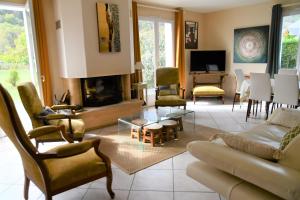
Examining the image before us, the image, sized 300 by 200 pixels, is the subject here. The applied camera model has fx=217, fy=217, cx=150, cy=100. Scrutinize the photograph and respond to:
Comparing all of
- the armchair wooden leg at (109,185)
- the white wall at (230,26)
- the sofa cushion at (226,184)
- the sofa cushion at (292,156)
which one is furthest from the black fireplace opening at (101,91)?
the white wall at (230,26)

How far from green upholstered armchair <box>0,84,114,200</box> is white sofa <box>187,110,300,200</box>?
0.79 meters

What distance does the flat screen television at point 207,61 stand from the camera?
20.5 feet

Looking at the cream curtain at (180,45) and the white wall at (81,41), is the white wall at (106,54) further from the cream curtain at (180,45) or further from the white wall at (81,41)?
the cream curtain at (180,45)

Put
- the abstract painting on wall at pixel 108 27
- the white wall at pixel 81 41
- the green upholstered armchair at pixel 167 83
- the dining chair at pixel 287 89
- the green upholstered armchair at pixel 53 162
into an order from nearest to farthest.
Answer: the green upholstered armchair at pixel 53 162 → the dining chair at pixel 287 89 → the white wall at pixel 81 41 → the abstract painting on wall at pixel 108 27 → the green upholstered armchair at pixel 167 83

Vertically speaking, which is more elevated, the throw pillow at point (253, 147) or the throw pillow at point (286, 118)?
the throw pillow at point (253, 147)

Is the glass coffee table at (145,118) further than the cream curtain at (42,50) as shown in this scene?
No

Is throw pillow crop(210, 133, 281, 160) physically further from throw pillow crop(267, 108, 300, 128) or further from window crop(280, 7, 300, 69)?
window crop(280, 7, 300, 69)

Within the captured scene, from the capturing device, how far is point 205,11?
6.35m

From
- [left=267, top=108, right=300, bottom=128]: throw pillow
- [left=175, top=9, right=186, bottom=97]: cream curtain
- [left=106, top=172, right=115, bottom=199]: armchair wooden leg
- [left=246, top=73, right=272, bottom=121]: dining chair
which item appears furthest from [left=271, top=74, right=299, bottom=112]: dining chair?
[left=106, top=172, right=115, bottom=199]: armchair wooden leg

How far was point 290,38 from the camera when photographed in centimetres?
511

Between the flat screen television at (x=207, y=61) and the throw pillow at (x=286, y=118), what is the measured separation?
149 inches

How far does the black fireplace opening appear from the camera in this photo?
4086 millimetres

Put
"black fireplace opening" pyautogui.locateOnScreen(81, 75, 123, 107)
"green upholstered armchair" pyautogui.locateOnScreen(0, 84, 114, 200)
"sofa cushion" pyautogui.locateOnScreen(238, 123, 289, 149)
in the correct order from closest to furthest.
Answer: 1. "green upholstered armchair" pyautogui.locateOnScreen(0, 84, 114, 200)
2. "sofa cushion" pyautogui.locateOnScreen(238, 123, 289, 149)
3. "black fireplace opening" pyautogui.locateOnScreen(81, 75, 123, 107)

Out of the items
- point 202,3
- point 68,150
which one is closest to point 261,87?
point 202,3
